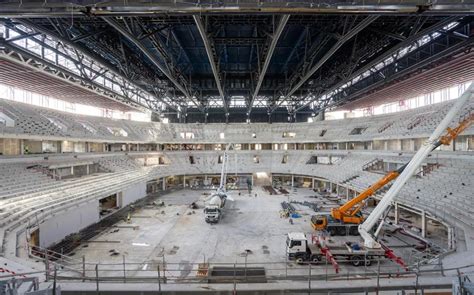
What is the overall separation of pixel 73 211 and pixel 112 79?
49.3 ft

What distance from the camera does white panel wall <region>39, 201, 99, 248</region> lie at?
14987 mm

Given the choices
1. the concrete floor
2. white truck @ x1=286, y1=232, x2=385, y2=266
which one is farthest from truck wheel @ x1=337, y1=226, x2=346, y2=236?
white truck @ x1=286, y1=232, x2=385, y2=266

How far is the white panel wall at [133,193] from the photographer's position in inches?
1057

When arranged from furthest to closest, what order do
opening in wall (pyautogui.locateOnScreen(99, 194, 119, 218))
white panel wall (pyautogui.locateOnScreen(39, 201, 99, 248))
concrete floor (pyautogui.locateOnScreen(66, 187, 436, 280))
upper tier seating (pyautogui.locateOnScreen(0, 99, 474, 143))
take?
opening in wall (pyautogui.locateOnScreen(99, 194, 119, 218)) → upper tier seating (pyautogui.locateOnScreen(0, 99, 474, 143)) → white panel wall (pyautogui.locateOnScreen(39, 201, 99, 248)) → concrete floor (pyautogui.locateOnScreen(66, 187, 436, 280))

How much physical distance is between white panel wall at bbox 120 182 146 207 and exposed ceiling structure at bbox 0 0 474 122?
1162 cm

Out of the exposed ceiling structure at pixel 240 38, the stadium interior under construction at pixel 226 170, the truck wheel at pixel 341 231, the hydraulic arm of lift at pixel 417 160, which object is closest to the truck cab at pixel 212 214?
the stadium interior under construction at pixel 226 170

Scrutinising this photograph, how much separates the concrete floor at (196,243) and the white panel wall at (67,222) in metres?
1.66

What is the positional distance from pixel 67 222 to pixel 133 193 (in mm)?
11871

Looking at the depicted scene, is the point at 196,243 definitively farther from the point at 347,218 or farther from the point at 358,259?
the point at 347,218

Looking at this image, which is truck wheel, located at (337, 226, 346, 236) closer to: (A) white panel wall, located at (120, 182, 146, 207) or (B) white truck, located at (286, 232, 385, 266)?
(B) white truck, located at (286, 232, 385, 266)

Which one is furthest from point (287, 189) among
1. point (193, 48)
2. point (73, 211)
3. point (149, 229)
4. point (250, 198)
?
point (73, 211)

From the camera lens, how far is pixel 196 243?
17.3 meters

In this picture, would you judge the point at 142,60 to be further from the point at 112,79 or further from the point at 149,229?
the point at 149,229

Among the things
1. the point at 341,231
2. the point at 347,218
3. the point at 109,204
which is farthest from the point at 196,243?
the point at 109,204
